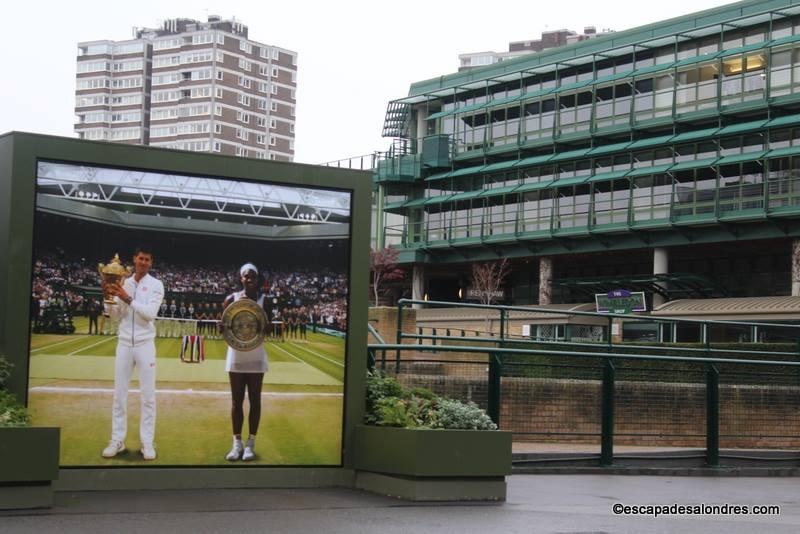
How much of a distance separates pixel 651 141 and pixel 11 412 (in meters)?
49.5

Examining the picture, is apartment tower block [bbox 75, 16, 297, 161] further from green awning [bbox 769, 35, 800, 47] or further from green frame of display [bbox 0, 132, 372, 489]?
green frame of display [bbox 0, 132, 372, 489]

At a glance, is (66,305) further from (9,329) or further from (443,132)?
(443,132)

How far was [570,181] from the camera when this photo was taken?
195ft

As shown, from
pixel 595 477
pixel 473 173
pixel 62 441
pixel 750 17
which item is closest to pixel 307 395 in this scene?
pixel 62 441

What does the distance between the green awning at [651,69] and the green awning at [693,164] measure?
16.2 ft

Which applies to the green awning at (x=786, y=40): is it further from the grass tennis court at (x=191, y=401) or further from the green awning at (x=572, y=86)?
the grass tennis court at (x=191, y=401)

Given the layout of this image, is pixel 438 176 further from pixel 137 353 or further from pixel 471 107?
pixel 137 353

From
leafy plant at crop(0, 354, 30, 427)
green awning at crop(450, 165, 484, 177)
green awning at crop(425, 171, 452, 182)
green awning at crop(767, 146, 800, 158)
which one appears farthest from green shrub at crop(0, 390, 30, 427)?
green awning at crop(425, 171, 452, 182)

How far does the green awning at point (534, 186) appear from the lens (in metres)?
61.2

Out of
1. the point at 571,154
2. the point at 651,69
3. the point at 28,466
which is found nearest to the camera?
the point at 28,466

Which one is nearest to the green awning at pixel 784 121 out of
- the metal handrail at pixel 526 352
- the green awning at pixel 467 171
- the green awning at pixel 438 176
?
the green awning at pixel 467 171

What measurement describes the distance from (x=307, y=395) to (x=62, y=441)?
2427 millimetres

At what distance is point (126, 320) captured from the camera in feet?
35.6

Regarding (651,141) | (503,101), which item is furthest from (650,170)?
(503,101)
